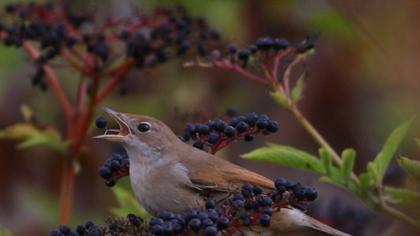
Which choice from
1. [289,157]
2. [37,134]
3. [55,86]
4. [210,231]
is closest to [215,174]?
[289,157]

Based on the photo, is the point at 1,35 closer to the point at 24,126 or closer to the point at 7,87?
the point at 24,126

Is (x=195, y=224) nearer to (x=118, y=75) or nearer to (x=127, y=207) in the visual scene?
(x=127, y=207)

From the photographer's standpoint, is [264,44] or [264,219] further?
[264,44]

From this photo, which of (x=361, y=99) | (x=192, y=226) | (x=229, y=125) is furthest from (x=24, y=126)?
(x=361, y=99)

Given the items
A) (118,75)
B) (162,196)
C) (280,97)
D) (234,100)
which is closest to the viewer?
(162,196)

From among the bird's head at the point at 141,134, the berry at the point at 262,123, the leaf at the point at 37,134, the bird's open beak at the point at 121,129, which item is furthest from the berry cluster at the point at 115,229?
the leaf at the point at 37,134

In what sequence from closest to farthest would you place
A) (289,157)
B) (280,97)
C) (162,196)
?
(289,157), (162,196), (280,97)

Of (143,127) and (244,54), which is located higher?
(244,54)
